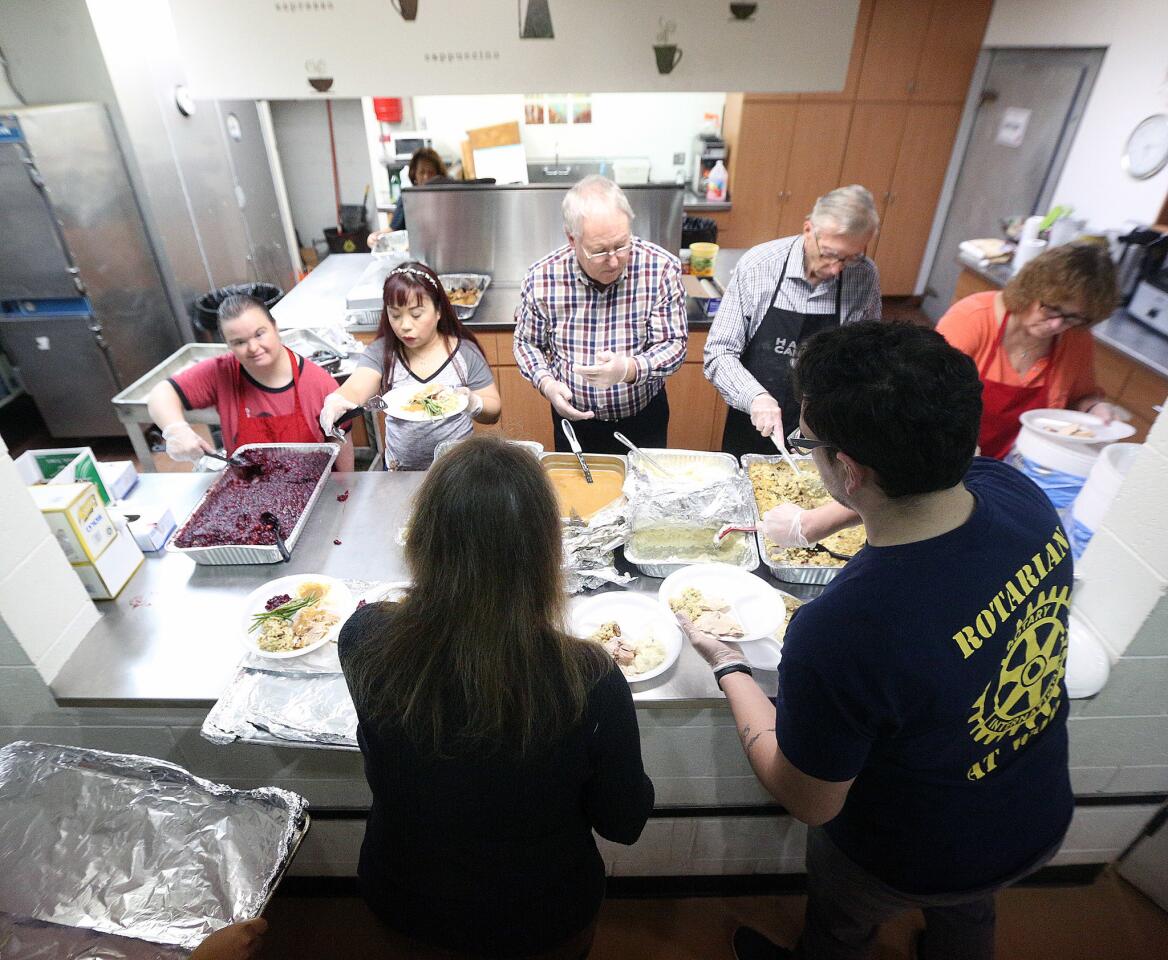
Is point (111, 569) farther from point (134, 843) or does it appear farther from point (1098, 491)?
point (1098, 491)

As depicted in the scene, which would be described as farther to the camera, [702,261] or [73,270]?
[702,261]

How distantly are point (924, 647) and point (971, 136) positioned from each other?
6966 millimetres

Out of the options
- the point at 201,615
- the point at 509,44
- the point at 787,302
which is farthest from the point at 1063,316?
the point at 201,615

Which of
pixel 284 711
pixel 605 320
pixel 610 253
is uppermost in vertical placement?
pixel 610 253

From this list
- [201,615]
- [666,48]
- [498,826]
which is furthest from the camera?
[201,615]

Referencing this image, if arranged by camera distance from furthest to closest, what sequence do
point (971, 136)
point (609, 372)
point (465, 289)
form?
point (971, 136) → point (465, 289) → point (609, 372)

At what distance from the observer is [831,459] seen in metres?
1.23

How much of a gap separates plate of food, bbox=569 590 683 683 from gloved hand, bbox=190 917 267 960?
0.89 m

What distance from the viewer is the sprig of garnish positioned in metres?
1.79

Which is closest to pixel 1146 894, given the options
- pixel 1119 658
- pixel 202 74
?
pixel 1119 658

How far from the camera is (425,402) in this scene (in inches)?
96.7

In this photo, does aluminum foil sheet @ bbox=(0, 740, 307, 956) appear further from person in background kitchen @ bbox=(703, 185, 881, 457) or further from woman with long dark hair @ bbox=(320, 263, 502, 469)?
person in background kitchen @ bbox=(703, 185, 881, 457)

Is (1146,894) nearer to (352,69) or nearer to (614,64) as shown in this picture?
(614,64)

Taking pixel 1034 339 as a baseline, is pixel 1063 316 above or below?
above
